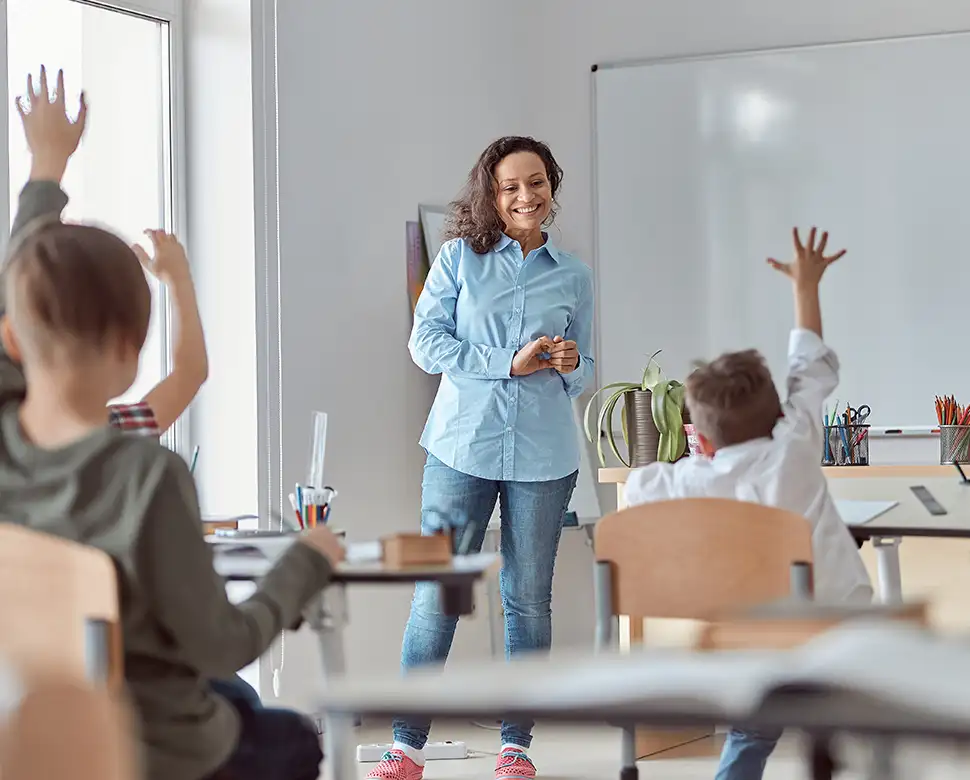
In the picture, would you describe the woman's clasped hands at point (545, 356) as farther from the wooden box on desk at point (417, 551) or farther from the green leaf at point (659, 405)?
the wooden box on desk at point (417, 551)

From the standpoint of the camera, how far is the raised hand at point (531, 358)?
319 cm

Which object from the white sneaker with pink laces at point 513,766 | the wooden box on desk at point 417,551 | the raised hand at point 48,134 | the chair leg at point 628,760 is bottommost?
the white sneaker with pink laces at point 513,766

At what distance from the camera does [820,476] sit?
2219mm

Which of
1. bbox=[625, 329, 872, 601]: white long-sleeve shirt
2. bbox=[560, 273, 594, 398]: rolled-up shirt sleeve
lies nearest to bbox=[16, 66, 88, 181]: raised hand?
bbox=[625, 329, 872, 601]: white long-sleeve shirt

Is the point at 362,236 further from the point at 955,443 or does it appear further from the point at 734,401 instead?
the point at 734,401

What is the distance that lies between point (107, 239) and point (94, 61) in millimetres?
2485

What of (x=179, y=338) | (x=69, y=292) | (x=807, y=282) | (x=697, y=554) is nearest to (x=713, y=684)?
(x=69, y=292)

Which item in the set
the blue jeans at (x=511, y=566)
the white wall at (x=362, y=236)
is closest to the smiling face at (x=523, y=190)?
the blue jeans at (x=511, y=566)

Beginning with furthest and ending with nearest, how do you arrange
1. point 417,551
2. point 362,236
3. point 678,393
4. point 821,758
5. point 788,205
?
1. point 788,205
2. point 362,236
3. point 678,393
4. point 417,551
5. point 821,758

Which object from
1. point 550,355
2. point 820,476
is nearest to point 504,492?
point 550,355

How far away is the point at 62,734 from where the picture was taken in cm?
69

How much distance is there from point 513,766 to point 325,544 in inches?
73.1

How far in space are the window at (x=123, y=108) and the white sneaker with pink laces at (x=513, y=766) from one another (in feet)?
4.21

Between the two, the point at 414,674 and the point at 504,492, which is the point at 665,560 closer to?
the point at 414,674
